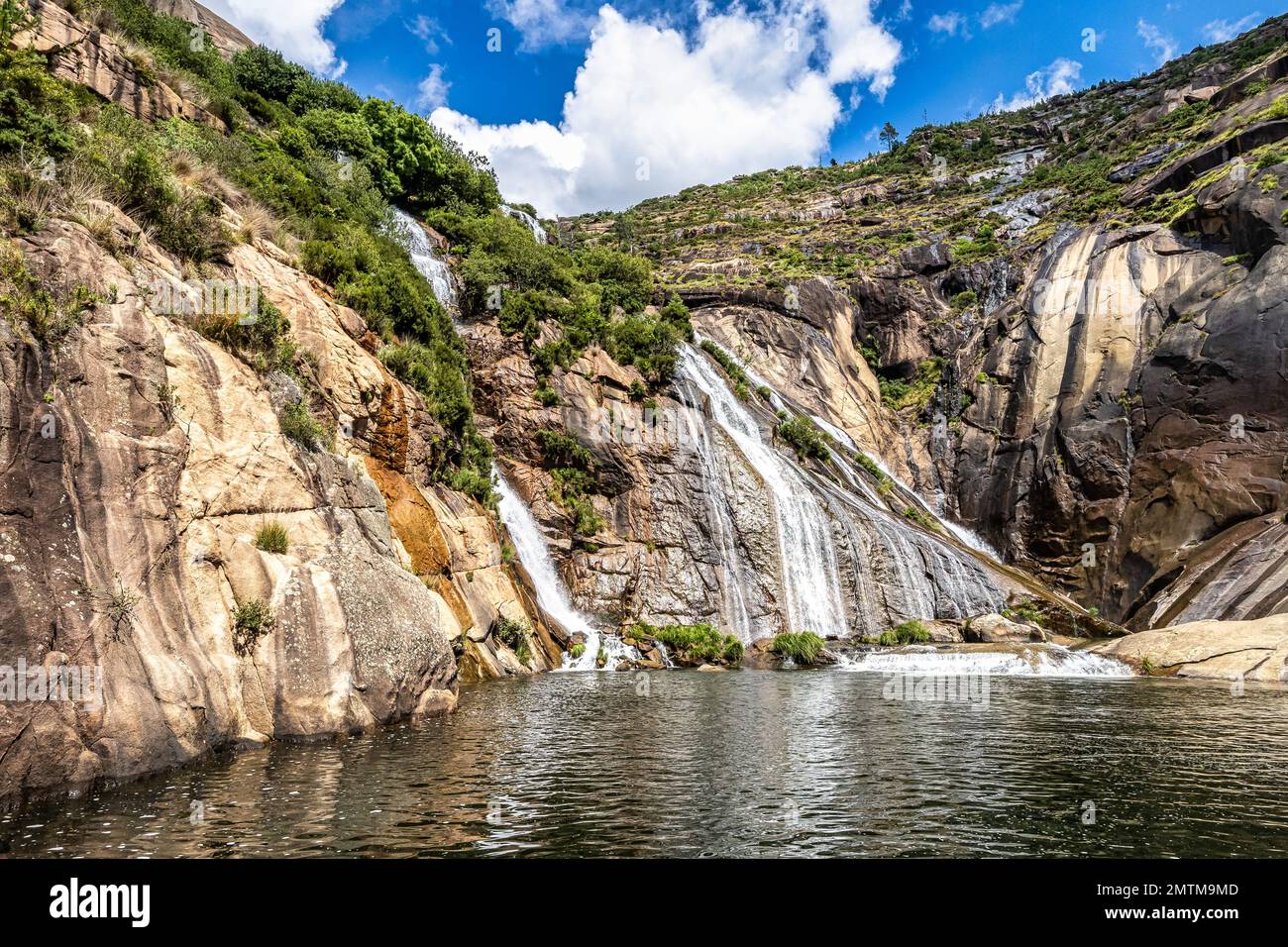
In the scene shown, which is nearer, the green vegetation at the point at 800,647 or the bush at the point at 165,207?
the bush at the point at 165,207

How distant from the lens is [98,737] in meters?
8.54

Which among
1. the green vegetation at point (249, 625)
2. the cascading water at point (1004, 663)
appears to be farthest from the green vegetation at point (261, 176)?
the cascading water at point (1004, 663)

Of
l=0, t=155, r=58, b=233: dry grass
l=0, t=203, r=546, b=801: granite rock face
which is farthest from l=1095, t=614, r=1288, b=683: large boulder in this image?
l=0, t=155, r=58, b=233: dry grass

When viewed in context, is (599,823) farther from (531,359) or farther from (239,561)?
(531,359)

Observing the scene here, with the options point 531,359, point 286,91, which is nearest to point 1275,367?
point 531,359

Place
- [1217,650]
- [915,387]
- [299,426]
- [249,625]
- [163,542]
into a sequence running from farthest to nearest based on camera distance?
1. [915,387]
2. [1217,650]
3. [299,426]
4. [249,625]
5. [163,542]

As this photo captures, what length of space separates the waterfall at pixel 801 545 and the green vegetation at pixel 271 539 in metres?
26.1

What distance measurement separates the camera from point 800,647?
96.9ft

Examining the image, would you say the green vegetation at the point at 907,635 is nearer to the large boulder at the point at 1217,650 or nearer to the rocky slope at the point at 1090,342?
the large boulder at the point at 1217,650

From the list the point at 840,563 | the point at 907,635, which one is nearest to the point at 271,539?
the point at 907,635

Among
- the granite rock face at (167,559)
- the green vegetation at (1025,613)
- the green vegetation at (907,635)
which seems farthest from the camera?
the green vegetation at (1025,613)

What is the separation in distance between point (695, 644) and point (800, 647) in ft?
14.1

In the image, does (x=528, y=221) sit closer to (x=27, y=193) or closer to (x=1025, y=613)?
(x=1025, y=613)

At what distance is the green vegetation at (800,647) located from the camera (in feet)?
96.1
